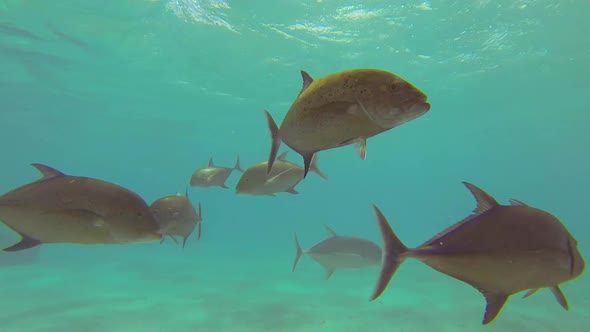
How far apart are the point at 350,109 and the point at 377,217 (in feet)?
2.04

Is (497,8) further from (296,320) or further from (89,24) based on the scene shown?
(89,24)

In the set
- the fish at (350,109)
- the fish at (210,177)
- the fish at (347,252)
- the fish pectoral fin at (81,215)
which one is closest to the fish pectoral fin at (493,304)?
the fish at (350,109)

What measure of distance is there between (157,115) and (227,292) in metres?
26.9

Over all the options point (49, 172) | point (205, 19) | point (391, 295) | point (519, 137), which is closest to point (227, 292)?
point (391, 295)

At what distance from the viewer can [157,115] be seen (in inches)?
1331

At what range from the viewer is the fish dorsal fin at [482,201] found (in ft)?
6.32

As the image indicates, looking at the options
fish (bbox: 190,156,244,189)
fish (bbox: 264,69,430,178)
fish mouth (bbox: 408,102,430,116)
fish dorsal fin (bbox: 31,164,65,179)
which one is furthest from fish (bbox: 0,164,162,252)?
fish (bbox: 190,156,244,189)

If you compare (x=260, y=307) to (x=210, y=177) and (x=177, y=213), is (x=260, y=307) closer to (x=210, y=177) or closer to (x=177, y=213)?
(x=210, y=177)

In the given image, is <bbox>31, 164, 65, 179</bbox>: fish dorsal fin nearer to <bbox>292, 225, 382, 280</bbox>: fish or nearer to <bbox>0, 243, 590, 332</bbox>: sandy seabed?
<bbox>292, 225, 382, 280</bbox>: fish

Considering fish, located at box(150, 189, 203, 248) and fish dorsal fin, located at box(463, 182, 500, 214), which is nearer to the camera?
fish dorsal fin, located at box(463, 182, 500, 214)

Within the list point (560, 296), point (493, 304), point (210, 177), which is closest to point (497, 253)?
point (493, 304)

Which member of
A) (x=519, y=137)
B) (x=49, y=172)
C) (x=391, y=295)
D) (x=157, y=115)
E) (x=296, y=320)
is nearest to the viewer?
(x=49, y=172)

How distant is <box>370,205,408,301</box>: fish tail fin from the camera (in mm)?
1744

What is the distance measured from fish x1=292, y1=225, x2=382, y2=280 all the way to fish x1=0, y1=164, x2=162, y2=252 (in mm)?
4366
